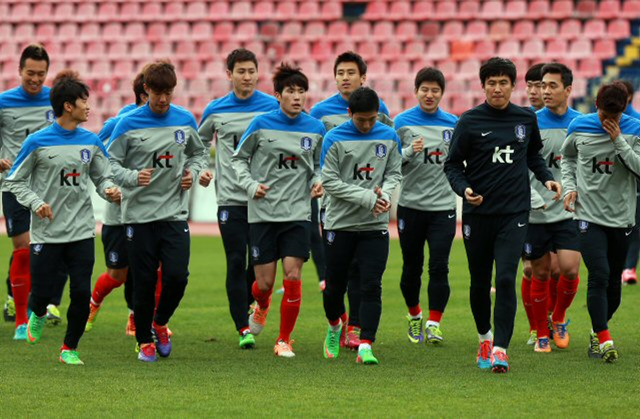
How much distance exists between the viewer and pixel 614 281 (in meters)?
9.01

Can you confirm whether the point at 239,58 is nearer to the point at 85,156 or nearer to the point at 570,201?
the point at 85,156

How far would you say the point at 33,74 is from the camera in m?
10.4

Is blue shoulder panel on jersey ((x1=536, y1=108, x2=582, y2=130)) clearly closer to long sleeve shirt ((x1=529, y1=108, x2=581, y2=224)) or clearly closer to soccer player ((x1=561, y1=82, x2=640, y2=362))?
long sleeve shirt ((x1=529, y1=108, x2=581, y2=224))

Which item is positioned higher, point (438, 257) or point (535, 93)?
point (535, 93)

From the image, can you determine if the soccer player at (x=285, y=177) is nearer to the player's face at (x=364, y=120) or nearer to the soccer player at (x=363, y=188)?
the soccer player at (x=363, y=188)

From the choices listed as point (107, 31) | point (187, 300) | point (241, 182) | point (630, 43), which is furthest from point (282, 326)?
point (107, 31)

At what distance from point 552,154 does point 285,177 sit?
211cm

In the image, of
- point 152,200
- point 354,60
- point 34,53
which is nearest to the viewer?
point 152,200

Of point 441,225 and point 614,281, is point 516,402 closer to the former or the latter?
point 614,281

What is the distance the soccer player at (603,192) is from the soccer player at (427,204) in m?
1.35

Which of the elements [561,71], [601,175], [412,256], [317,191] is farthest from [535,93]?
[317,191]

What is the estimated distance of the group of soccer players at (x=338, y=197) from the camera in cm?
813

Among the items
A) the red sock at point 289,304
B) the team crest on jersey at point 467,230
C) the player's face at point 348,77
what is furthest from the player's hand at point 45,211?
the team crest on jersey at point 467,230

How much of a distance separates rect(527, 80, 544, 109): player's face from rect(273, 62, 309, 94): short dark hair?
6.40 ft
